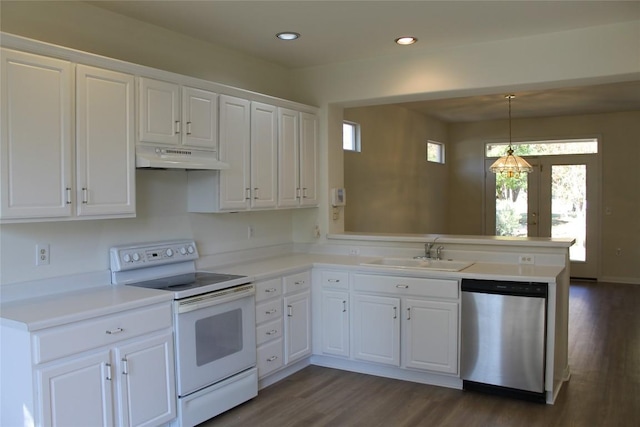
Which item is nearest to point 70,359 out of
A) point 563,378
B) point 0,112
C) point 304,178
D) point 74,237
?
point 74,237

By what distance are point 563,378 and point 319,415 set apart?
6.46 ft

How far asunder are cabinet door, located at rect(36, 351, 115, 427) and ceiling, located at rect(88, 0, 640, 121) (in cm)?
216

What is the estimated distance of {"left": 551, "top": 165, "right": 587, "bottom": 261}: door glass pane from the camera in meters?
8.58

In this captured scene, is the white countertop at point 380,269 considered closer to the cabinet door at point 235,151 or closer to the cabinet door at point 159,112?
the cabinet door at point 235,151

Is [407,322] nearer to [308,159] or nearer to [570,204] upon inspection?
[308,159]

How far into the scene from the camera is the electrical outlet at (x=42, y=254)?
9.69ft

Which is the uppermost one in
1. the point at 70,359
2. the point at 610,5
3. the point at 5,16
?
the point at 610,5

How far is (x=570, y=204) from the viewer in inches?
341

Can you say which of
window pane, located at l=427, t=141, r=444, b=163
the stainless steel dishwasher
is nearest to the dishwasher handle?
the stainless steel dishwasher

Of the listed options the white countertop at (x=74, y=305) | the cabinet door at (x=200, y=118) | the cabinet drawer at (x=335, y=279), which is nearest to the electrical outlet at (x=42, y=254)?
the white countertop at (x=74, y=305)

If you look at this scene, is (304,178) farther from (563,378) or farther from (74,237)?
(563,378)

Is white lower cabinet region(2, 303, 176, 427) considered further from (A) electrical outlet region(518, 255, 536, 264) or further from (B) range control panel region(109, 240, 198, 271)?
(A) electrical outlet region(518, 255, 536, 264)

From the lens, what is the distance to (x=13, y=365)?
250cm

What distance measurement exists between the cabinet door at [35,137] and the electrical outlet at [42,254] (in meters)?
0.32
